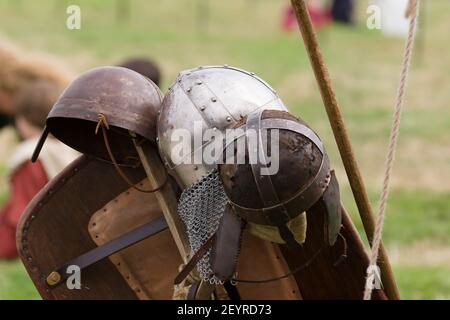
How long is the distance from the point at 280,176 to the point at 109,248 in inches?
43.2

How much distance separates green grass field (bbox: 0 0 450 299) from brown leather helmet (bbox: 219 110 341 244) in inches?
98.1

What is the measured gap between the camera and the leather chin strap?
3906 mm

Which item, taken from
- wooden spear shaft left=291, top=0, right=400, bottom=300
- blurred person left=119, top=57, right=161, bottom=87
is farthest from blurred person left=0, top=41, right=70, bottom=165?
wooden spear shaft left=291, top=0, right=400, bottom=300

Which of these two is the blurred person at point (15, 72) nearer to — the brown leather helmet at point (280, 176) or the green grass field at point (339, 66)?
the green grass field at point (339, 66)

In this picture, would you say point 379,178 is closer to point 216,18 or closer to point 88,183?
point 88,183

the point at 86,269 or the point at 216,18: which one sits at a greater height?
the point at 86,269

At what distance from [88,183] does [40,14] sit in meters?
18.3

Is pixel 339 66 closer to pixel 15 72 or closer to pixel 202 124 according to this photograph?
pixel 15 72

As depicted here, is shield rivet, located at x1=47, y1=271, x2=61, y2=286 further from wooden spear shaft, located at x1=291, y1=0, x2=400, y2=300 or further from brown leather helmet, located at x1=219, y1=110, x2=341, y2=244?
wooden spear shaft, located at x1=291, y1=0, x2=400, y2=300

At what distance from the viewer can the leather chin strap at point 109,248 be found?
3.91 m

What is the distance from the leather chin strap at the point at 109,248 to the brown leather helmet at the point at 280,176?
75 centimetres

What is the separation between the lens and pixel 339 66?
58.3 ft

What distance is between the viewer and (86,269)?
13.3ft

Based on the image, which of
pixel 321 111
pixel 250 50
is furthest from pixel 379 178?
pixel 250 50
